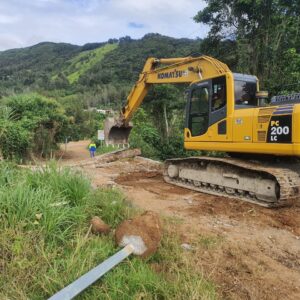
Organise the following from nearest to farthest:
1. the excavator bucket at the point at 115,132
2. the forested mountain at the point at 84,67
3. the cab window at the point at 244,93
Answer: the cab window at the point at 244,93, the excavator bucket at the point at 115,132, the forested mountain at the point at 84,67

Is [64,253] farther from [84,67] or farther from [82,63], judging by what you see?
[82,63]

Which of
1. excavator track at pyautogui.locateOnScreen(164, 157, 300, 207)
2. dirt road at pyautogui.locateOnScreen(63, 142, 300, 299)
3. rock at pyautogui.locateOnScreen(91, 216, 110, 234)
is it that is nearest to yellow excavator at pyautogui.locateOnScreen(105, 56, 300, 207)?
excavator track at pyautogui.locateOnScreen(164, 157, 300, 207)

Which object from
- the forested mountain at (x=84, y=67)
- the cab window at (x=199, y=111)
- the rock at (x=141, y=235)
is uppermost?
the forested mountain at (x=84, y=67)

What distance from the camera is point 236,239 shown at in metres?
5.75

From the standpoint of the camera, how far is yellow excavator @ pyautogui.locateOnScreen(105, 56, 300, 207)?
771 centimetres

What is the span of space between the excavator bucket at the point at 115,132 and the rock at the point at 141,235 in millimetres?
11637

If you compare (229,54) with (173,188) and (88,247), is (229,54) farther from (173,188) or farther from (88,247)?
(88,247)

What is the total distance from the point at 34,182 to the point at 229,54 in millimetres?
18032

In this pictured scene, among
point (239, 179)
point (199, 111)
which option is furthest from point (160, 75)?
point (239, 179)

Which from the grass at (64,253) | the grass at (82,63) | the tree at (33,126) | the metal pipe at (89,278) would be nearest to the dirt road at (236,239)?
the grass at (64,253)

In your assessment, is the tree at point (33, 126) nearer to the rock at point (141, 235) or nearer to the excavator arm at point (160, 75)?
the excavator arm at point (160, 75)

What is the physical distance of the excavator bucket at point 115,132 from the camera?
1645 cm

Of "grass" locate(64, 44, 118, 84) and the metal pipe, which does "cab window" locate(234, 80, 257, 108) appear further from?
"grass" locate(64, 44, 118, 84)

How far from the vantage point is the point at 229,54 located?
2150 centimetres
